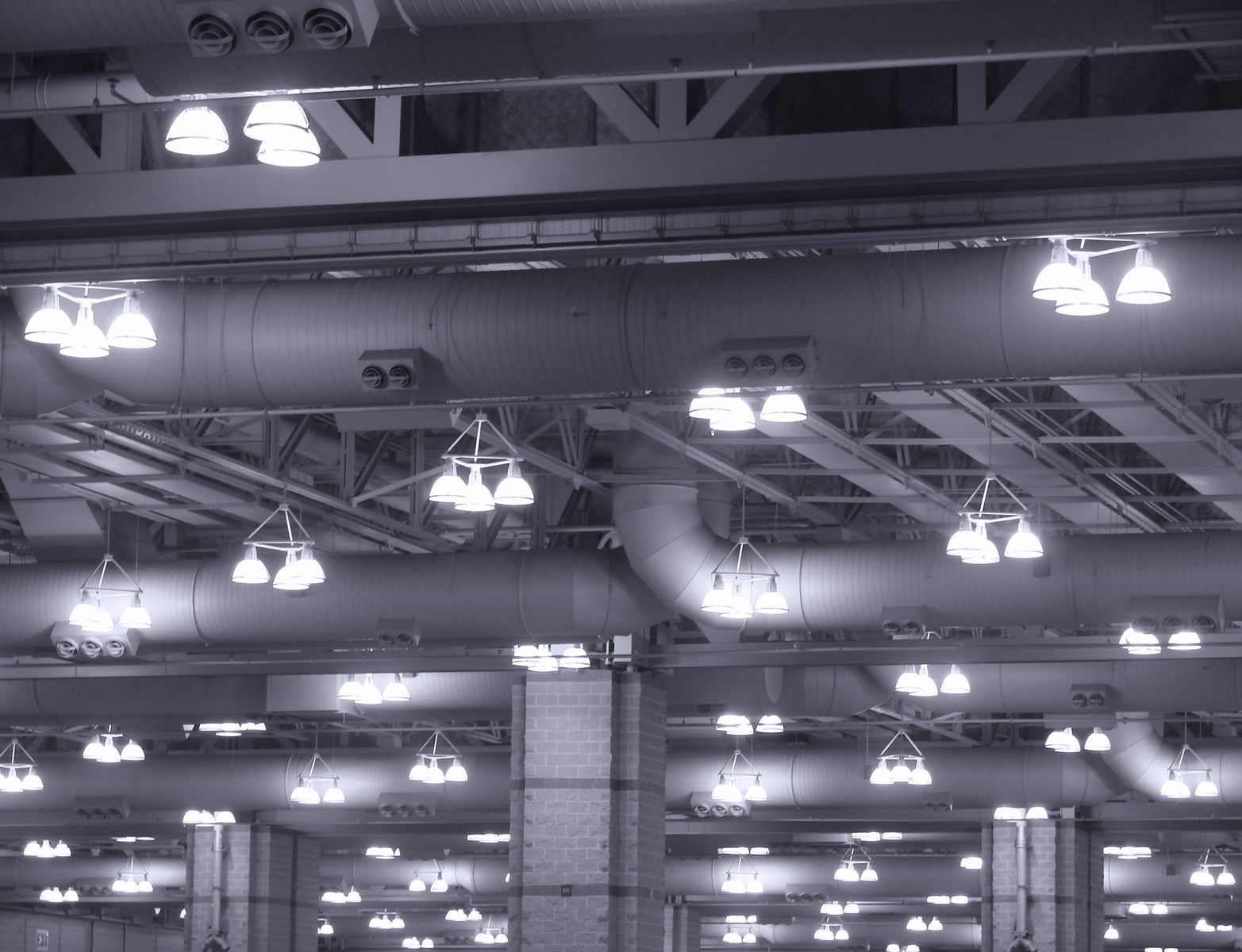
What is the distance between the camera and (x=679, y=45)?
1238 centimetres

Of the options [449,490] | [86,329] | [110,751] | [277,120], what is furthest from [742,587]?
[110,751]

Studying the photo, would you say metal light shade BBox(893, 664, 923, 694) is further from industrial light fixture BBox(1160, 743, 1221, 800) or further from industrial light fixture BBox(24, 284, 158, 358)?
industrial light fixture BBox(24, 284, 158, 358)

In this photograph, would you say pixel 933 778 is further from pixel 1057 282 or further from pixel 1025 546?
pixel 1057 282

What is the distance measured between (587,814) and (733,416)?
11.7 m

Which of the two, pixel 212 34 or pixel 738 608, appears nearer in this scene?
pixel 212 34

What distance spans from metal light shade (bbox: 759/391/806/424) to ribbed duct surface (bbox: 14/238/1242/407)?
1.41 m

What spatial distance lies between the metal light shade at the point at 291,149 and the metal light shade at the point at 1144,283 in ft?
18.7

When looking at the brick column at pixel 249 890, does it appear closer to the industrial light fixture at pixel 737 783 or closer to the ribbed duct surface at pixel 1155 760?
the industrial light fixture at pixel 737 783

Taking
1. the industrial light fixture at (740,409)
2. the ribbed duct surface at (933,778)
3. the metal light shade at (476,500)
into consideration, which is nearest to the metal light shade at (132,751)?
the ribbed duct surface at (933,778)

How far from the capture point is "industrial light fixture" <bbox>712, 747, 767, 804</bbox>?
35.7 meters

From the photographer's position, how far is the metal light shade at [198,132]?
470 inches

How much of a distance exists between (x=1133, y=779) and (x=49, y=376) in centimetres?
2466

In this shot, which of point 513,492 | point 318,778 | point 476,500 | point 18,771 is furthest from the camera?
point 18,771

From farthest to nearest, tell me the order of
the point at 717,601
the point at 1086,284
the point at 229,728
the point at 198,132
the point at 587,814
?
the point at 229,728, the point at 587,814, the point at 717,601, the point at 1086,284, the point at 198,132
